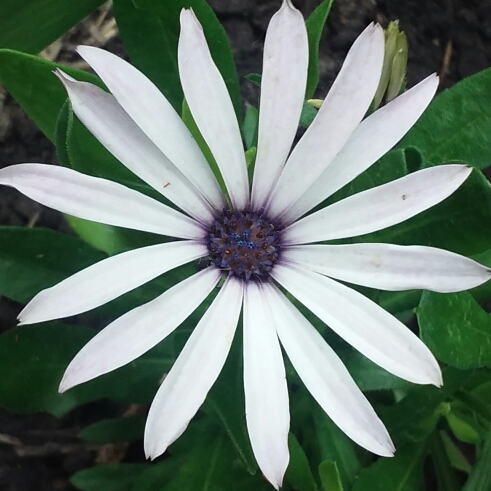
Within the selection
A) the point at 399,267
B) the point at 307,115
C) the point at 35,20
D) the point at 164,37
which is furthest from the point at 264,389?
the point at 35,20

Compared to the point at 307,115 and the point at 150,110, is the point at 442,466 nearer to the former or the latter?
the point at 307,115

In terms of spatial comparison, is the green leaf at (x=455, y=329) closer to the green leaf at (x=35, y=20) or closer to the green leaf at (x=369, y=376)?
the green leaf at (x=369, y=376)

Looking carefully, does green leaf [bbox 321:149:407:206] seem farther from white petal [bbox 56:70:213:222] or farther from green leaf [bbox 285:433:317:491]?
green leaf [bbox 285:433:317:491]

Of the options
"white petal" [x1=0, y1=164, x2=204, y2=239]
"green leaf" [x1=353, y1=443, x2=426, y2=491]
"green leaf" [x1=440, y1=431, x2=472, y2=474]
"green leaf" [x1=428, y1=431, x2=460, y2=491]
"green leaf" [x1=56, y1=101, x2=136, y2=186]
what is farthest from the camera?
"green leaf" [x1=440, y1=431, x2=472, y2=474]

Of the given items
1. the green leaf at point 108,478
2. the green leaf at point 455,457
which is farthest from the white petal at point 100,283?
the green leaf at point 455,457

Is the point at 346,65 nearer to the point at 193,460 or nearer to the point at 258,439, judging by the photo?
the point at 258,439

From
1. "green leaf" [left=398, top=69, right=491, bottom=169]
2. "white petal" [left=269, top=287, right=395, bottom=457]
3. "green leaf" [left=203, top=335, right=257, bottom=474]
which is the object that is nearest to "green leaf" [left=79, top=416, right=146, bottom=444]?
"green leaf" [left=203, top=335, right=257, bottom=474]

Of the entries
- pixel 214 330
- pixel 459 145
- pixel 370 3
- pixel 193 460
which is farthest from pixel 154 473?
pixel 370 3
